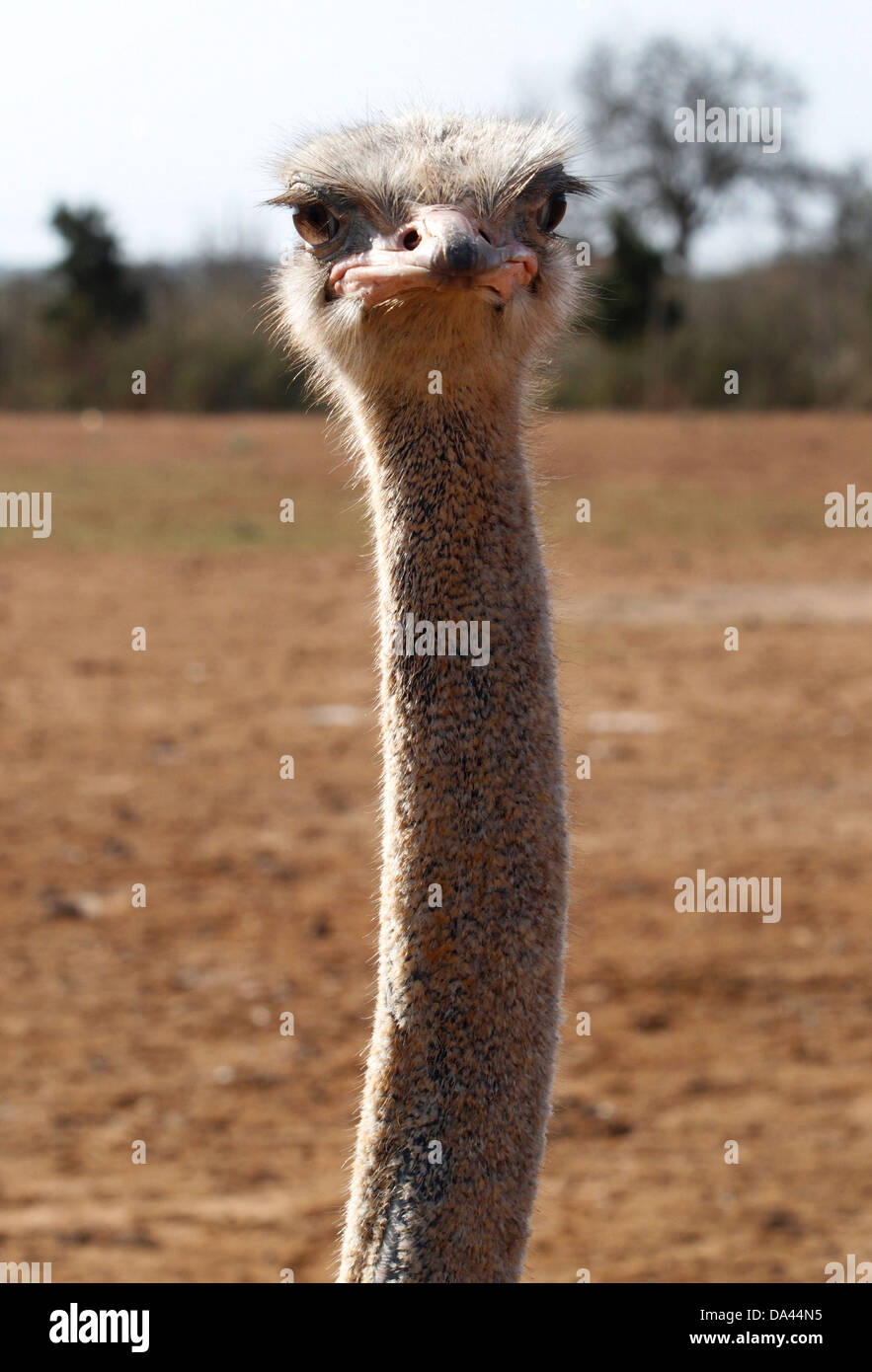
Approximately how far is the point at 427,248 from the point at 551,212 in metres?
0.44

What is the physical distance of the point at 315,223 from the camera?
2213 mm

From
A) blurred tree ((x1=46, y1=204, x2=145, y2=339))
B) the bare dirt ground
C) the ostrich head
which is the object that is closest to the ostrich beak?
the ostrich head

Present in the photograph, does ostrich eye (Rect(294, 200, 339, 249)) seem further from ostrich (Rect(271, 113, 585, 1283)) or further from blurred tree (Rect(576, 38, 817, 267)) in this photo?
blurred tree (Rect(576, 38, 817, 267))

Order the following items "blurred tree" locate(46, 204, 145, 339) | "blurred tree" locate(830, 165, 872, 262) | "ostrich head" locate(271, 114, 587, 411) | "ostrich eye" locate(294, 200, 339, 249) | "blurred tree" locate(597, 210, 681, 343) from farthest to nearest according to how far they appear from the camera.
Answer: "blurred tree" locate(830, 165, 872, 262) < "blurred tree" locate(46, 204, 145, 339) < "blurred tree" locate(597, 210, 681, 343) < "ostrich eye" locate(294, 200, 339, 249) < "ostrich head" locate(271, 114, 587, 411)

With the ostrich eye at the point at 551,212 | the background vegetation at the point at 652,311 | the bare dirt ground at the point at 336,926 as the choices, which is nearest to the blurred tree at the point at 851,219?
the background vegetation at the point at 652,311

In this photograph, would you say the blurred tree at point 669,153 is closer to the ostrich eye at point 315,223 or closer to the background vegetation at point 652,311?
the background vegetation at point 652,311

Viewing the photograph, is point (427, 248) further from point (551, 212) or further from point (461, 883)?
point (461, 883)

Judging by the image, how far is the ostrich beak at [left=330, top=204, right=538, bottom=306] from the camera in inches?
73.3

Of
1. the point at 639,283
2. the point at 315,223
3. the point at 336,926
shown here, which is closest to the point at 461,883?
the point at 315,223

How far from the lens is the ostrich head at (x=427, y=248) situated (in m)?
1.97

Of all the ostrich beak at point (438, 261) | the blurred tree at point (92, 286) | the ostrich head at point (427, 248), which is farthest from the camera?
the blurred tree at point (92, 286)

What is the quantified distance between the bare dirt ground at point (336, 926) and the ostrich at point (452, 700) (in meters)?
0.30

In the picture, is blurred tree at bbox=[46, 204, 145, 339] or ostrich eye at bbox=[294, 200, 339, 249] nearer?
ostrich eye at bbox=[294, 200, 339, 249]
